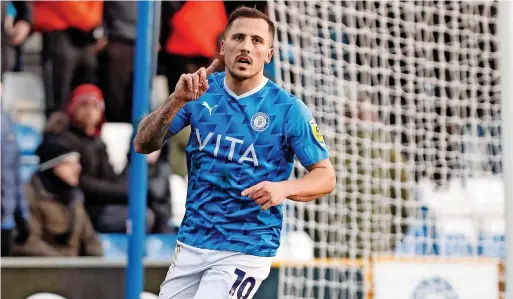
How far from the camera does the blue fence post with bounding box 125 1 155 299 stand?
22.4 ft

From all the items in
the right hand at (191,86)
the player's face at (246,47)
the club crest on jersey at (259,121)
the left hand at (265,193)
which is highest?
the player's face at (246,47)

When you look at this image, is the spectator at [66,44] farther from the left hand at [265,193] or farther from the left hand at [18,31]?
the left hand at [265,193]

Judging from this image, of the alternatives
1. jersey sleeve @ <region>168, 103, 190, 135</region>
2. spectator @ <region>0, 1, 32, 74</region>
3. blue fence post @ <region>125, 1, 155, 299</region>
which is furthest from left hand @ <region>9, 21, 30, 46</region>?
jersey sleeve @ <region>168, 103, 190, 135</region>

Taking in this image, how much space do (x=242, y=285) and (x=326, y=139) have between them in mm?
4046

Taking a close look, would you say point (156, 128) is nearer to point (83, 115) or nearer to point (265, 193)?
point (265, 193)

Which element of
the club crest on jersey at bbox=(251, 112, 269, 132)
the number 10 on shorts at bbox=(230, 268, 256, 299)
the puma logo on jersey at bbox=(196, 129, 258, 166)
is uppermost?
the club crest on jersey at bbox=(251, 112, 269, 132)

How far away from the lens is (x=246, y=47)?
473 centimetres

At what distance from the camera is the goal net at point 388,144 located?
27.4ft

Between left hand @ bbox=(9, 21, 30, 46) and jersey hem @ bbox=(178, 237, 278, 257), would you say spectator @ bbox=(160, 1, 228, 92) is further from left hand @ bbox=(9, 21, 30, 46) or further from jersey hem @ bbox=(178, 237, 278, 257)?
jersey hem @ bbox=(178, 237, 278, 257)

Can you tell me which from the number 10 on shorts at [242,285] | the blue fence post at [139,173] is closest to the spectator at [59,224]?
the blue fence post at [139,173]

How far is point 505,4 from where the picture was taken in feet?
23.2

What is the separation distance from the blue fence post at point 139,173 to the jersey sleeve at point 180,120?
1896 millimetres

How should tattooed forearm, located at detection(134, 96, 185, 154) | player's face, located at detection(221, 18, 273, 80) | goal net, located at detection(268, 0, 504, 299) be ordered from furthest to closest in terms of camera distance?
goal net, located at detection(268, 0, 504, 299)
player's face, located at detection(221, 18, 273, 80)
tattooed forearm, located at detection(134, 96, 185, 154)

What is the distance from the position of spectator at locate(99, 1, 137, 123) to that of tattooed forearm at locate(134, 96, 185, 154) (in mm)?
4374
